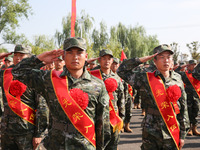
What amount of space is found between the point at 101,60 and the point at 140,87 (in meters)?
1.71

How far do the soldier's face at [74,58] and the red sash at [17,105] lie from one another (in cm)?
157

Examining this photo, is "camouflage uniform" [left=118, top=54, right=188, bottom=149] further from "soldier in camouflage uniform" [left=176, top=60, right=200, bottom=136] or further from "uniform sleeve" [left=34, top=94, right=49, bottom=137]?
"soldier in camouflage uniform" [left=176, top=60, right=200, bottom=136]

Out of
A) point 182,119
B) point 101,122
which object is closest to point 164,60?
point 182,119

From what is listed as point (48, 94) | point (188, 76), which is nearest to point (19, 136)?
point (48, 94)

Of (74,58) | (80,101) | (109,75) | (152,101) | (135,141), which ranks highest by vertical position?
(74,58)

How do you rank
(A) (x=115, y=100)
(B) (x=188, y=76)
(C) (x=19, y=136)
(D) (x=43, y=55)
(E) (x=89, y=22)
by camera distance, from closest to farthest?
(D) (x=43, y=55)
(C) (x=19, y=136)
(A) (x=115, y=100)
(B) (x=188, y=76)
(E) (x=89, y=22)

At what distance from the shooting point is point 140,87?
3.88 metres

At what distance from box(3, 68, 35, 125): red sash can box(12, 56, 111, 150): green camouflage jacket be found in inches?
50.0

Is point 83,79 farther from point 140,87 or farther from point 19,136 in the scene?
point 19,136

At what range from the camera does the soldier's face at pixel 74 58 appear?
2703 millimetres

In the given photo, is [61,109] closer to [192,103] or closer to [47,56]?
[47,56]

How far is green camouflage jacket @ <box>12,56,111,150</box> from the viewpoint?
2598 millimetres

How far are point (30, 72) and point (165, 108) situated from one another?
2.11 meters

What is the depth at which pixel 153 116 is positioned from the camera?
12.1 feet
